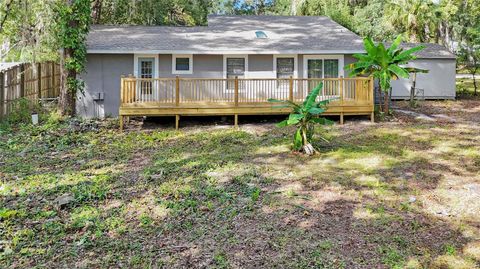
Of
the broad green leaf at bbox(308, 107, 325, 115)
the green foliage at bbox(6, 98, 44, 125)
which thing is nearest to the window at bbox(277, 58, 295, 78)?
the broad green leaf at bbox(308, 107, 325, 115)

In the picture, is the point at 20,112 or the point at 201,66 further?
the point at 201,66

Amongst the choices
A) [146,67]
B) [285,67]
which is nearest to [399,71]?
[285,67]

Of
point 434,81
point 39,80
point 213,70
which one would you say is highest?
point 213,70

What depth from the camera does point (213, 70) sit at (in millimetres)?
13867

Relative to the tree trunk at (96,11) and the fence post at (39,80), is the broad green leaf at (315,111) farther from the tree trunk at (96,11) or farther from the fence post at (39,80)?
the tree trunk at (96,11)

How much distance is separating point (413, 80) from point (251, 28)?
6.88m

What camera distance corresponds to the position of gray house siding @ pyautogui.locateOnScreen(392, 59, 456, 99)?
1764 cm

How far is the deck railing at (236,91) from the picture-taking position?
38.2 feet

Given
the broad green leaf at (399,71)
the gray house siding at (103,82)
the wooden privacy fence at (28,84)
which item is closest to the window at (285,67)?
the broad green leaf at (399,71)

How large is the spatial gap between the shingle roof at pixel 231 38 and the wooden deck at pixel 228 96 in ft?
3.92

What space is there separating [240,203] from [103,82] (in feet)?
30.2

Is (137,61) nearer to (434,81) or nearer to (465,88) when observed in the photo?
(434,81)

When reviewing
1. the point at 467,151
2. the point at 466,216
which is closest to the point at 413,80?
the point at 467,151

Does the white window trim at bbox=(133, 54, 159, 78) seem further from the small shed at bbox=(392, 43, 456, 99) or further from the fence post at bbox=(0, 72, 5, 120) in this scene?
the small shed at bbox=(392, 43, 456, 99)
